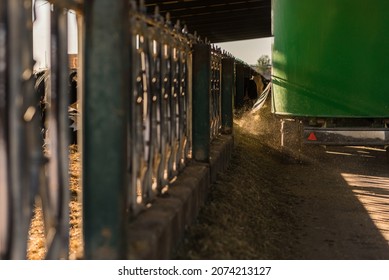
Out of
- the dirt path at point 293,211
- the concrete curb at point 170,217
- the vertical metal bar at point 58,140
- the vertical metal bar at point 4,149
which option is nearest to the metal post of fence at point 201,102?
the concrete curb at point 170,217

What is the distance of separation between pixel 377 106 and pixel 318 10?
5.54 ft

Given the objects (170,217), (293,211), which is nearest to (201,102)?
(293,211)

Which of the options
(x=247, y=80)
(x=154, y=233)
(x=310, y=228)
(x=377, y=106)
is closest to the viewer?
(x=154, y=233)

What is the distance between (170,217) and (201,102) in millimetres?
2531

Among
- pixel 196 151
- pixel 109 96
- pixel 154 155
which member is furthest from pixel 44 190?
→ pixel 196 151

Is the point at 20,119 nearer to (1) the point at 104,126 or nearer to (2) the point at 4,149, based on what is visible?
(2) the point at 4,149

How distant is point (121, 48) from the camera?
312 centimetres

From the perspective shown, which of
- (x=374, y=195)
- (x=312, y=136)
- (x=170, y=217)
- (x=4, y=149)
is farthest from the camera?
(x=312, y=136)

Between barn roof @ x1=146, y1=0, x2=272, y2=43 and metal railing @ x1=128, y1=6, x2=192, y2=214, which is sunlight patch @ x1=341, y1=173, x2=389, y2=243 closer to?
metal railing @ x1=128, y1=6, x2=192, y2=214

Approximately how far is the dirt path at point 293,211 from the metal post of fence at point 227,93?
0.51 m

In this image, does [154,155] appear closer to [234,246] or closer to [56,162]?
[234,246]

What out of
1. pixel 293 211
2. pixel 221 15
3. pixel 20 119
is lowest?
pixel 293 211

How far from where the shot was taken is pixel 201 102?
636 cm

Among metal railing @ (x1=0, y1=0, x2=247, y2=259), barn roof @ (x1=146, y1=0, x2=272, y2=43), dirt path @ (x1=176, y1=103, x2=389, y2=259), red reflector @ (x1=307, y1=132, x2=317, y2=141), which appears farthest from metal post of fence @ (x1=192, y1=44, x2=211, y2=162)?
barn roof @ (x1=146, y1=0, x2=272, y2=43)
